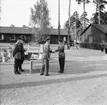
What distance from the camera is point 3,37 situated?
161 feet

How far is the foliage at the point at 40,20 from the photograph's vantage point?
30.6 m

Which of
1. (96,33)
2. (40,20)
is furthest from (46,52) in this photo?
(96,33)

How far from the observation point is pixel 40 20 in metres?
31.2

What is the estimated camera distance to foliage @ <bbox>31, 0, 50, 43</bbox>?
3059cm

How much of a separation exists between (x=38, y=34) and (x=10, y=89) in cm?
2503

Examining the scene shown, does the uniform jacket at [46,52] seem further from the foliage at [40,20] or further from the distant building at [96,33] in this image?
the distant building at [96,33]

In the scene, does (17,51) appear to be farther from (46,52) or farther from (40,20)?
(40,20)

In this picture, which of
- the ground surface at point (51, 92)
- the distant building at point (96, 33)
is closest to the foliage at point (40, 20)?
the distant building at point (96, 33)

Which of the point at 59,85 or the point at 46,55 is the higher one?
the point at 46,55

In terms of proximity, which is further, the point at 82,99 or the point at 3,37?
the point at 3,37

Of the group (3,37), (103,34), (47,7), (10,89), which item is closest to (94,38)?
(103,34)

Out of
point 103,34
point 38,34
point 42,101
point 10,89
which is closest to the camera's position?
point 42,101

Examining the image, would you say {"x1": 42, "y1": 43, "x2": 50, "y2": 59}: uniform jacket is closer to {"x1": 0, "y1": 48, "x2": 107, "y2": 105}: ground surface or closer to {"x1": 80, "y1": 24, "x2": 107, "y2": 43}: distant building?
{"x1": 0, "y1": 48, "x2": 107, "y2": 105}: ground surface

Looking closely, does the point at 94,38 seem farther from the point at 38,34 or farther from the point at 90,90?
the point at 90,90
